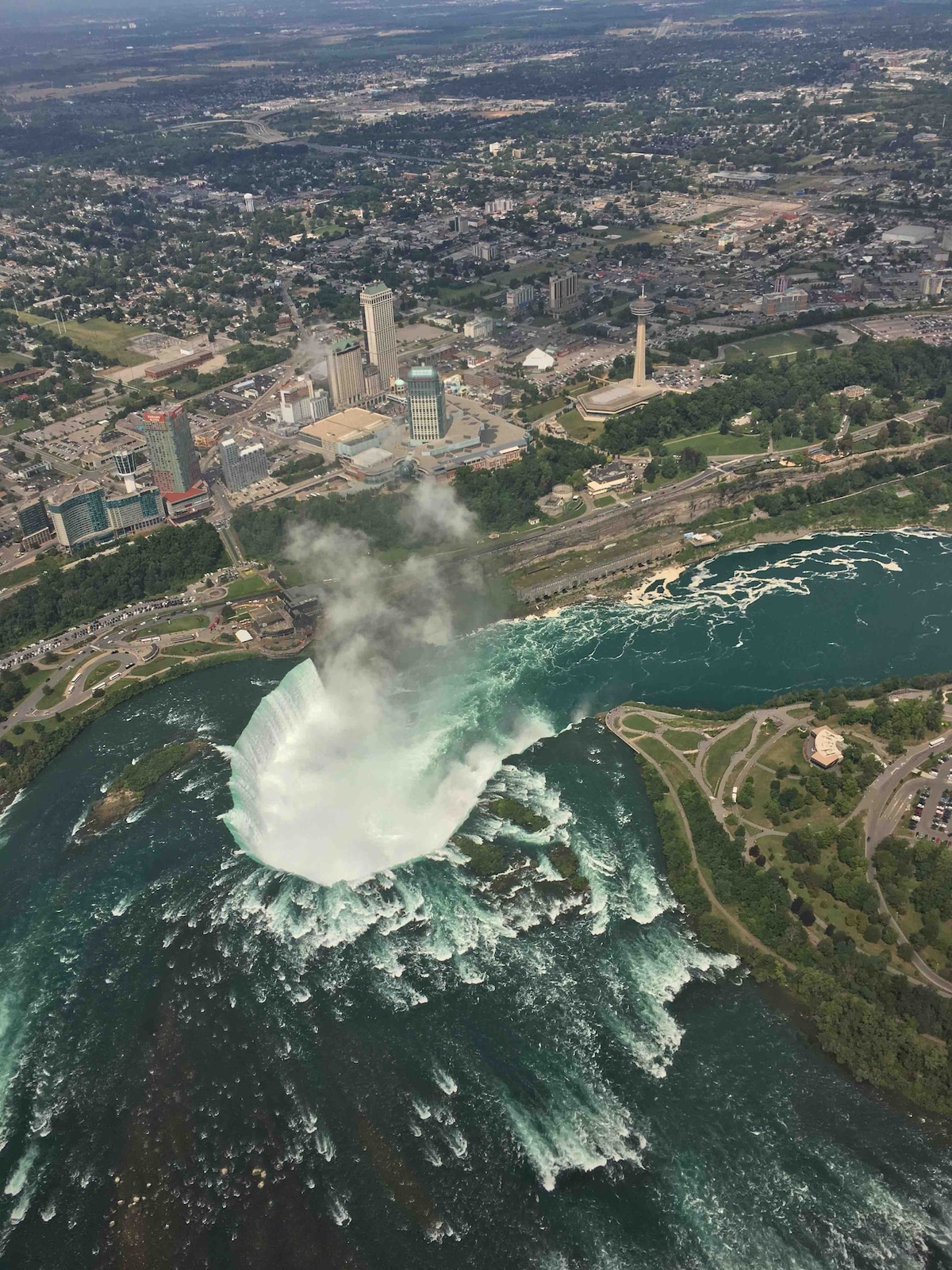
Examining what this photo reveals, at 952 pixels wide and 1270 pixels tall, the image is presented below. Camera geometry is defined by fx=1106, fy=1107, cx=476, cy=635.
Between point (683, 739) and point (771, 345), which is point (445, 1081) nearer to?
point (683, 739)

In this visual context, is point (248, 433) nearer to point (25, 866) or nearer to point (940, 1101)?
point (25, 866)

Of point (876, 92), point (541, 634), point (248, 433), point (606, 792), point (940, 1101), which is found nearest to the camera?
point (940, 1101)

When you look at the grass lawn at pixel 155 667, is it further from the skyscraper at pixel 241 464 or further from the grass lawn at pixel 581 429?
the grass lawn at pixel 581 429

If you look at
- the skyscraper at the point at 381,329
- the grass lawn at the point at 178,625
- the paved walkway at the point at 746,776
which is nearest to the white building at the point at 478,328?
the skyscraper at the point at 381,329

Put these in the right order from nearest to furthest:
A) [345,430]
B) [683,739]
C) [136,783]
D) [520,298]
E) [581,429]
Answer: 1. [136,783]
2. [683,739]
3. [345,430]
4. [581,429]
5. [520,298]

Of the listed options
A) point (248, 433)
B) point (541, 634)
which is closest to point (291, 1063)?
point (541, 634)

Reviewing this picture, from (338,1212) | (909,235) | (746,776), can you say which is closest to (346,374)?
(746,776)
